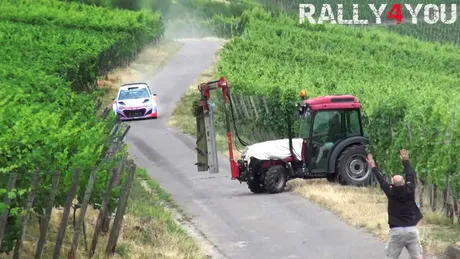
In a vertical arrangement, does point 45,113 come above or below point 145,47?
above

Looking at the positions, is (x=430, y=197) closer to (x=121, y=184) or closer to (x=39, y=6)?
(x=121, y=184)

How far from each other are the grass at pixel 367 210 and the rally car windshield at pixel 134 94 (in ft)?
63.1

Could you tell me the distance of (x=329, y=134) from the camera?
79.5 feet

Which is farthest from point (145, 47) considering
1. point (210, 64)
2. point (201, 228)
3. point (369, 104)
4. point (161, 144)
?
point (201, 228)

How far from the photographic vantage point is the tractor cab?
24016 mm

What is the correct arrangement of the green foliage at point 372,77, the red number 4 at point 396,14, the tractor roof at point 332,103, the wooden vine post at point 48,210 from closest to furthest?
the wooden vine post at point 48,210 → the green foliage at point 372,77 → the tractor roof at point 332,103 → the red number 4 at point 396,14

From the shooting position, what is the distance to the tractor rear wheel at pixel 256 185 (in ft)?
79.0

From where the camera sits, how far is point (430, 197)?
2042 centimetres

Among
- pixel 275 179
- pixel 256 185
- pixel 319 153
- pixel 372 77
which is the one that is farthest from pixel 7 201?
pixel 372 77

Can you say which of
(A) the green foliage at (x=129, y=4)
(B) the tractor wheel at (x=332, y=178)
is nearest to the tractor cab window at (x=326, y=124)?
(B) the tractor wheel at (x=332, y=178)

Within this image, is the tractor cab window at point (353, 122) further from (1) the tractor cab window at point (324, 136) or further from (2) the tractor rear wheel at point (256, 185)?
(2) the tractor rear wheel at point (256, 185)

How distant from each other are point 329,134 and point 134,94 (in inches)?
822

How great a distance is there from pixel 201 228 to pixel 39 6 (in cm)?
6197

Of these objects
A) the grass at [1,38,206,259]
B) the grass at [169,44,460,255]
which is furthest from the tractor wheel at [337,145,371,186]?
the grass at [1,38,206,259]
